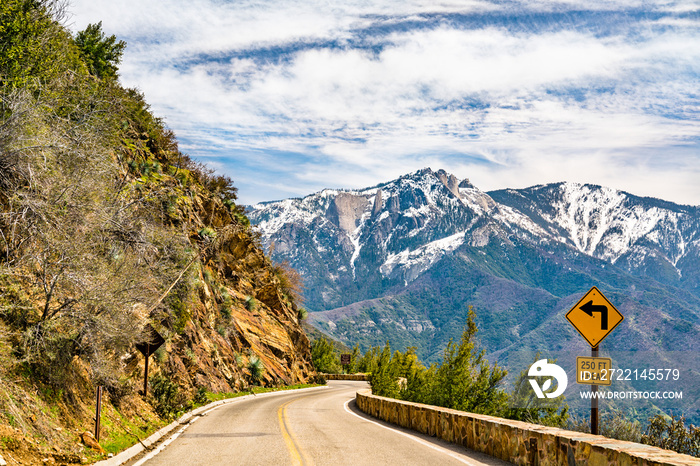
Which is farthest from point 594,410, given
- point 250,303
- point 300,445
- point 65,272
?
point 250,303

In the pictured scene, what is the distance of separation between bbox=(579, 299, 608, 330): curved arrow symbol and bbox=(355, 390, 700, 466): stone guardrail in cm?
223

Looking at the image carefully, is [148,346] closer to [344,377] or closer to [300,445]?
[300,445]

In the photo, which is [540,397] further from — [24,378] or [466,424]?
[24,378]

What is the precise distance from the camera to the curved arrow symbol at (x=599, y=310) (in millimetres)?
11570

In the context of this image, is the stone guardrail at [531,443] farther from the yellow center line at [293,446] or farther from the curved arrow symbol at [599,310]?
the yellow center line at [293,446]

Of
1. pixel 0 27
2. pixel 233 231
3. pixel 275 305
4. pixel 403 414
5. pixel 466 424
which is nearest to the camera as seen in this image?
pixel 466 424

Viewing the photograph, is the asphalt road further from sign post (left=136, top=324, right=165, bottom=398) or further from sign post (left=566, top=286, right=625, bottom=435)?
sign post (left=566, top=286, right=625, bottom=435)

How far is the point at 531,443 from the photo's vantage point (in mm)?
10828

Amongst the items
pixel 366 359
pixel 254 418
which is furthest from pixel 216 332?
pixel 366 359

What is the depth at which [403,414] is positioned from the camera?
19203mm

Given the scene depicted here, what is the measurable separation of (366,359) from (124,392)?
77.3 metres

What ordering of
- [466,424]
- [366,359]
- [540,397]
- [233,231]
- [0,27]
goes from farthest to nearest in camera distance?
[366,359] → [233,231] → [540,397] → [0,27] → [466,424]

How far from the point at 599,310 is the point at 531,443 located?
302 centimetres

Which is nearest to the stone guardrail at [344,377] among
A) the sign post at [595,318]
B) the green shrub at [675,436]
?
the green shrub at [675,436]
